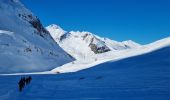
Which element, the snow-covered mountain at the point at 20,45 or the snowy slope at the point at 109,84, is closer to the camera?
the snowy slope at the point at 109,84

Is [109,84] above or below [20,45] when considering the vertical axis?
below

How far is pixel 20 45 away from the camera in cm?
14325

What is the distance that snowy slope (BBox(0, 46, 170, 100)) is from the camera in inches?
862

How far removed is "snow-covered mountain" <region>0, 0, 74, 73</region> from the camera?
405 feet

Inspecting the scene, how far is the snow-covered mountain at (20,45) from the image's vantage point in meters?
123

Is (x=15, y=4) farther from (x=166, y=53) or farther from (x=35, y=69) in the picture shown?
(x=166, y=53)

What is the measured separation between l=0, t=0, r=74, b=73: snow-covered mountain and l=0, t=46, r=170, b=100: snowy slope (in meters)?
65.9

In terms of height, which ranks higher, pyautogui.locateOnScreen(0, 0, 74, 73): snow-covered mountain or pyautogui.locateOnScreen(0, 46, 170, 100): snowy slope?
pyautogui.locateOnScreen(0, 0, 74, 73): snow-covered mountain

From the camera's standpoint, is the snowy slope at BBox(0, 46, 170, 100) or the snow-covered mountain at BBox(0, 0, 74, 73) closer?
the snowy slope at BBox(0, 46, 170, 100)

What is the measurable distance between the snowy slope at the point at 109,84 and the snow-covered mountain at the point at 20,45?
6587 centimetres

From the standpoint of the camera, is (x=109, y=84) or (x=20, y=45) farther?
(x=20, y=45)

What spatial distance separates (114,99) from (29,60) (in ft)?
382

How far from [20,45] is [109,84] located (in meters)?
116

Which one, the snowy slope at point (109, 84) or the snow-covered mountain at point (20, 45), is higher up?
the snow-covered mountain at point (20, 45)
